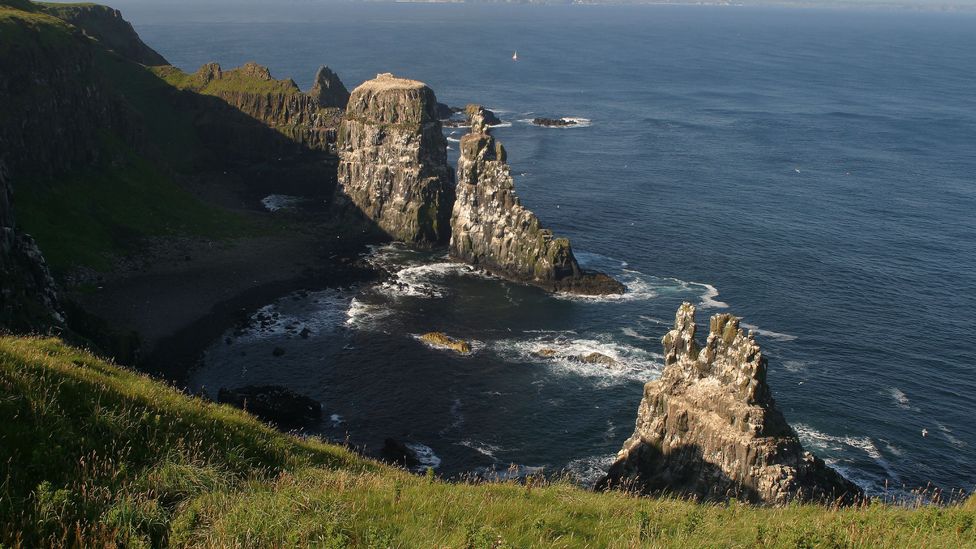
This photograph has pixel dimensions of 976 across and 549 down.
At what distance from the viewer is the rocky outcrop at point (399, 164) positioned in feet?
404

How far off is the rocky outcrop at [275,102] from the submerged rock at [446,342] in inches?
2870

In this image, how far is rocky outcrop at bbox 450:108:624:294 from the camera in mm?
105625

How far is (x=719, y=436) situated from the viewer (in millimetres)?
53312

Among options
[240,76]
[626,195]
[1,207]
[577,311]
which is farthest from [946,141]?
[1,207]

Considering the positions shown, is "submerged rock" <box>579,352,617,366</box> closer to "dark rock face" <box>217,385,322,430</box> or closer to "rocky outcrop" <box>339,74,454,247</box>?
"dark rock face" <box>217,385,322,430</box>

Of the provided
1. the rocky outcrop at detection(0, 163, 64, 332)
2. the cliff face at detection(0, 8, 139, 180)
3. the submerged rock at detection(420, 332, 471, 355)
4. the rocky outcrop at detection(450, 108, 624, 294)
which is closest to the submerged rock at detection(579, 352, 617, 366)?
the submerged rock at detection(420, 332, 471, 355)

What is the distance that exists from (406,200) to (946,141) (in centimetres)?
13909

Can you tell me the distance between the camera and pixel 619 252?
119 meters

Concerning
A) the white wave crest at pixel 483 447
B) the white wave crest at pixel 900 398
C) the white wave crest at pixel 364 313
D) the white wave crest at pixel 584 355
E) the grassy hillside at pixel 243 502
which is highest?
the grassy hillside at pixel 243 502

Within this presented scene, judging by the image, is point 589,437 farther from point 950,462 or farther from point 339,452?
point 339,452

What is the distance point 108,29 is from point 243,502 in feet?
665

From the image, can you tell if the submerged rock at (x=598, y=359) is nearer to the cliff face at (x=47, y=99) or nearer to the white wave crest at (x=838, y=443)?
the white wave crest at (x=838, y=443)

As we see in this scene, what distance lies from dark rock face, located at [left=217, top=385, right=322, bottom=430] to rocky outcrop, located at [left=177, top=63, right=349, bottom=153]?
8541 cm

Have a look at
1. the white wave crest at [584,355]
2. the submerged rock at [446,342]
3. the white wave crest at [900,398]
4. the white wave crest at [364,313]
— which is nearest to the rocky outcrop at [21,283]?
the white wave crest at [364,313]
